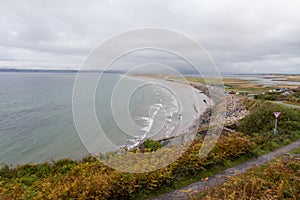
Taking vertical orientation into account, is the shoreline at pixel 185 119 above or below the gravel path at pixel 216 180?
below

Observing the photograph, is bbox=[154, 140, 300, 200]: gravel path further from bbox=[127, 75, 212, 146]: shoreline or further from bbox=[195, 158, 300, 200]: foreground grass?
bbox=[127, 75, 212, 146]: shoreline

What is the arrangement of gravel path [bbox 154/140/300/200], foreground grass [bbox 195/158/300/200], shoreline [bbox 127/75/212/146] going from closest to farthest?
foreground grass [bbox 195/158/300/200] < gravel path [bbox 154/140/300/200] < shoreline [bbox 127/75/212/146]

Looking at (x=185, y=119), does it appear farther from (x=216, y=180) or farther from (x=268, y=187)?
(x=268, y=187)

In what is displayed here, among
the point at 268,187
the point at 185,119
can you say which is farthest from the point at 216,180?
the point at 185,119

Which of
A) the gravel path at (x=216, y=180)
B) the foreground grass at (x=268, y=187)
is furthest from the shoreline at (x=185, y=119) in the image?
the foreground grass at (x=268, y=187)

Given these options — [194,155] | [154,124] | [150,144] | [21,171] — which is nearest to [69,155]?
[21,171]

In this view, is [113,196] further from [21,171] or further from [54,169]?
[21,171]

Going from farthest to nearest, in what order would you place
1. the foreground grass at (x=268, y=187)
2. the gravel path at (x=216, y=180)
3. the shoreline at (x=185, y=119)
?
1. the shoreline at (x=185, y=119)
2. the gravel path at (x=216, y=180)
3. the foreground grass at (x=268, y=187)

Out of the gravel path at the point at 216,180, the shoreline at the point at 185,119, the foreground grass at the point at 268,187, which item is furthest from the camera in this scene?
the shoreline at the point at 185,119

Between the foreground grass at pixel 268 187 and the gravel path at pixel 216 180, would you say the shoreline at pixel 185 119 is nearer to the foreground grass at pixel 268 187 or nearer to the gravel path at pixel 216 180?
the gravel path at pixel 216 180

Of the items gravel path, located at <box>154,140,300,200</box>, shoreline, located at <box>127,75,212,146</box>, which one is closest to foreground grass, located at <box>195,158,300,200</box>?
gravel path, located at <box>154,140,300,200</box>
